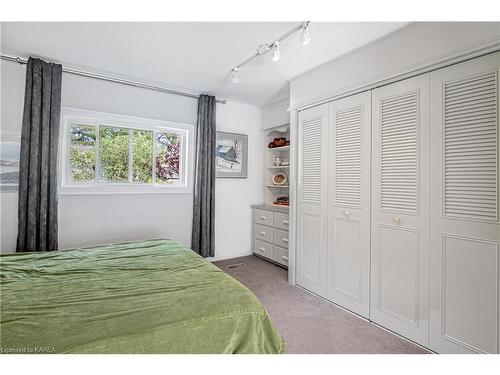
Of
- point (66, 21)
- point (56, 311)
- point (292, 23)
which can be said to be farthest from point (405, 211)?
point (66, 21)

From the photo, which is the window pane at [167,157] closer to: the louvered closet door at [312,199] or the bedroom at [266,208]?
the bedroom at [266,208]

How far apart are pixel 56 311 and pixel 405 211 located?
237 centimetres

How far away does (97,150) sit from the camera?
9.91ft

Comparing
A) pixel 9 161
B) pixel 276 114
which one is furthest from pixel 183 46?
pixel 9 161

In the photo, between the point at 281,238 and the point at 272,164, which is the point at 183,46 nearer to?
the point at 272,164

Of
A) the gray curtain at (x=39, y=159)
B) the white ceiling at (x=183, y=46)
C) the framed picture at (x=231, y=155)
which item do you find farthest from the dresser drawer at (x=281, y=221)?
the gray curtain at (x=39, y=159)

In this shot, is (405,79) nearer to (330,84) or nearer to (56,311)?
(330,84)

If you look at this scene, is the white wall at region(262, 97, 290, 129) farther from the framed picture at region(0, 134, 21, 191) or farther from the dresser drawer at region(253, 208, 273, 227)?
the framed picture at region(0, 134, 21, 191)

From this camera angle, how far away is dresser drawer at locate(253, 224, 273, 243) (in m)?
3.78

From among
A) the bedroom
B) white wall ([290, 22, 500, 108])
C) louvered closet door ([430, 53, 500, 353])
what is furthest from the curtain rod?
louvered closet door ([430, 53, 500, 353])

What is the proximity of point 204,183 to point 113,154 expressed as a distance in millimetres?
1203

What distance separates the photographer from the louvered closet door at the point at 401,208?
1.90 m

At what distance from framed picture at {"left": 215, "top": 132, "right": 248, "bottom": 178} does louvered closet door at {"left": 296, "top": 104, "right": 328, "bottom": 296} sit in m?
1.31

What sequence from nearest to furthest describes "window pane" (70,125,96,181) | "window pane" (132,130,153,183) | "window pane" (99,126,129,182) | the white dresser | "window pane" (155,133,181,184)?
"window pane" (70,125,96,181) < "window pane" (99,126,129,182) < "window pane" (132,130,153,183) < "window pane" (155,133,181,184) < the white dresser
